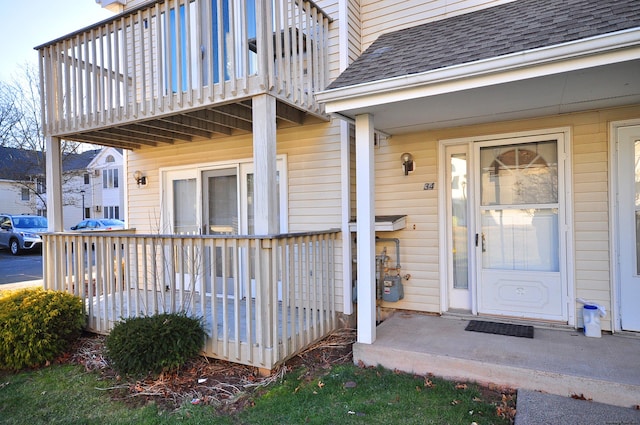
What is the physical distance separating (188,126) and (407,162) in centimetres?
270

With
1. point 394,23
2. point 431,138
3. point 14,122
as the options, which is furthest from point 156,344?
point 14,122

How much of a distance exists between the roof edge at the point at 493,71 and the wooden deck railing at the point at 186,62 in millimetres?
697

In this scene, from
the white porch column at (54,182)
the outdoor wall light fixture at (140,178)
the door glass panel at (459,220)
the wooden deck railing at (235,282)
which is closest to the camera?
the wooden deck railing at (235,282)

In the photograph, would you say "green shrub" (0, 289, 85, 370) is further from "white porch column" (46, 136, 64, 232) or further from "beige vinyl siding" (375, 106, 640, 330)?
"beige vinyl siding" (375, 106, 640, 330)

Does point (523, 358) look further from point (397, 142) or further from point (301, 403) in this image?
point (397, 142)

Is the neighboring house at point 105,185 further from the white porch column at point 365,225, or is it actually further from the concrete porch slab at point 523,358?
the concrete porch slab at point 523,358

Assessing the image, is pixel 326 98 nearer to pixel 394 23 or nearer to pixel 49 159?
pixel 394 23

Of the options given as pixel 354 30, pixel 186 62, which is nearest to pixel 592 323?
pixel 354 30

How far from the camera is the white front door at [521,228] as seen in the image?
3.88 metres

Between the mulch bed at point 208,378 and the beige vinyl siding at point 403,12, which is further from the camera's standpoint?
the beige vinyl siding at point 403,12

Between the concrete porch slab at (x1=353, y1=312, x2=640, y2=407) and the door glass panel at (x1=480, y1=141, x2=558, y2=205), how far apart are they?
1.35 m

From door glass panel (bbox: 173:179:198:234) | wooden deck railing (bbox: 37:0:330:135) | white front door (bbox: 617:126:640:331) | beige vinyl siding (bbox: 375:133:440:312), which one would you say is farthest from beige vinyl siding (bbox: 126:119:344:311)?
white front door (bbox: 617:126:640:331)

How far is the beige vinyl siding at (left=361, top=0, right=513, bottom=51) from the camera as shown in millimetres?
4429

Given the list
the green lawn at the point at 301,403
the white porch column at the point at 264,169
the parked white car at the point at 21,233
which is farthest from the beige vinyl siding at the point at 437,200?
the parked white car at the point at 21,233
